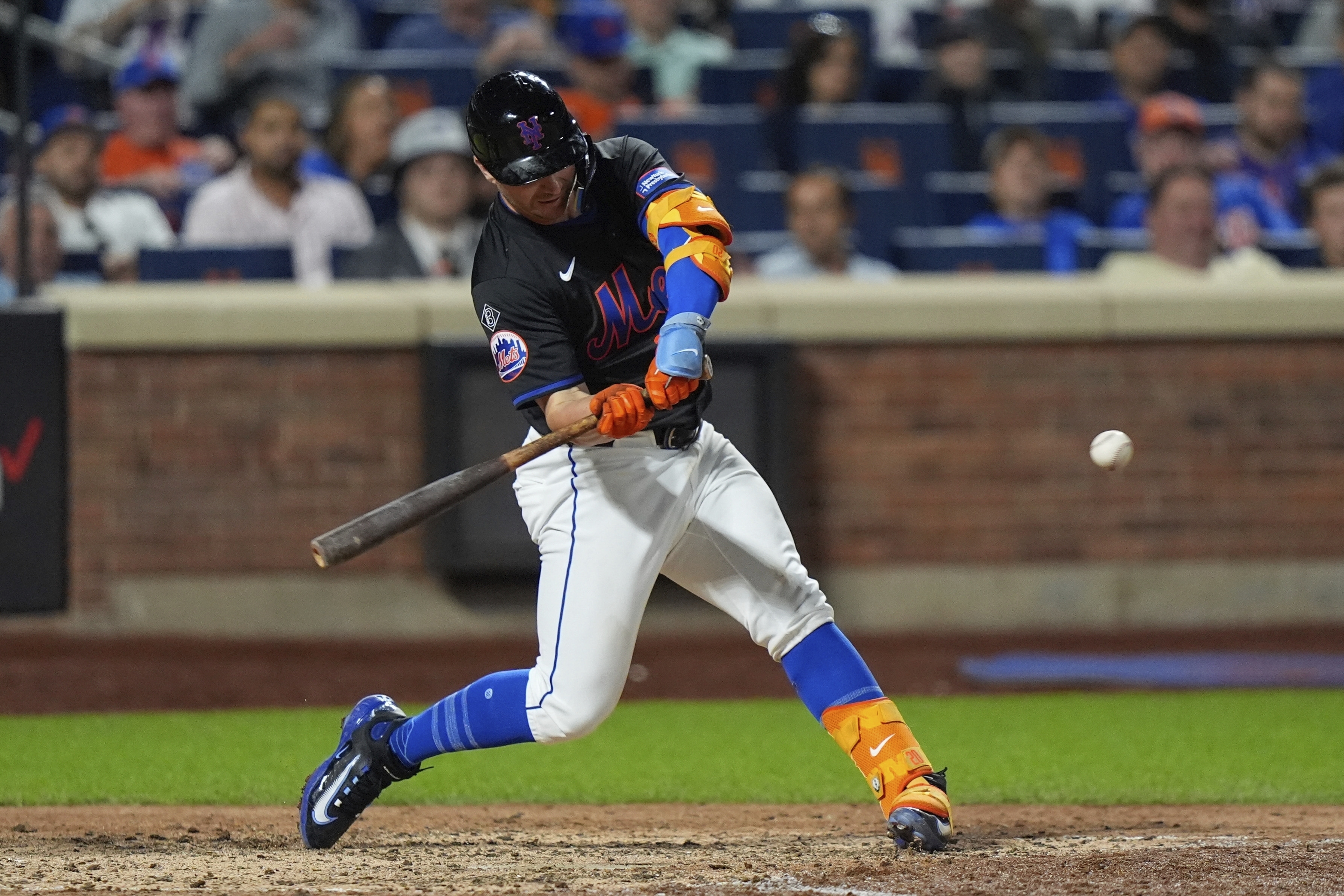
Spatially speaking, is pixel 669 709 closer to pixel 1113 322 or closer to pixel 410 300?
pixel 410 300

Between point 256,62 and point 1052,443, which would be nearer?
point 1052,443

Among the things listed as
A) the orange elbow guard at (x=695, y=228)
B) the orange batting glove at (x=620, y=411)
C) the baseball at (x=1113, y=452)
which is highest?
the orange elbow guard at (x=695, y=228)

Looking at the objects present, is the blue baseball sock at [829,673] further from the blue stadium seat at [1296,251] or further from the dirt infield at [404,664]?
the blue stadium seat at [1296,251]

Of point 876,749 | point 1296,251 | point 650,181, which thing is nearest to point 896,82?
point 1296,251

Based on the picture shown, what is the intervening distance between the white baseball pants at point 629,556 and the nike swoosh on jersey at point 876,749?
11.3 inches

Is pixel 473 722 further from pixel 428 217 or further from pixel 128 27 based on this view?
pixel 128 27

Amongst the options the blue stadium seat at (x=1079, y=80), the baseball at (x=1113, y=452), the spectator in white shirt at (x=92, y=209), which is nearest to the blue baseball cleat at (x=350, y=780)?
the baseball at (x=1113, y=452)

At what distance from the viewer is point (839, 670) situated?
4.06 metres

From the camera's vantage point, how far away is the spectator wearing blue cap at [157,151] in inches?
345

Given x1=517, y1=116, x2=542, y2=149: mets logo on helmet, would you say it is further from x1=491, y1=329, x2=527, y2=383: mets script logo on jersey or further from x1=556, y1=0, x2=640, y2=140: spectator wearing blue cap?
x1=556, y1=0, x2=640, y2=140: spectator wearing blue cap

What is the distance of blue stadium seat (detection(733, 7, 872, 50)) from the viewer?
10492 mm

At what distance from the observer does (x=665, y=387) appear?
3.69 meters

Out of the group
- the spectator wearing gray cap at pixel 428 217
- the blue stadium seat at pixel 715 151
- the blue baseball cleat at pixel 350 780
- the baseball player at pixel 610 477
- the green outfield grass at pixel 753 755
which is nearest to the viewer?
the baseball player at pixel 610 477

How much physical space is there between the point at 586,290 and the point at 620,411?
0.35 m
